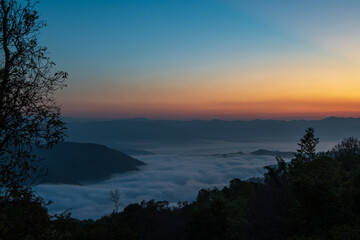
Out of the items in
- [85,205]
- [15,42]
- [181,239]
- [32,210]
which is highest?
[15,42]

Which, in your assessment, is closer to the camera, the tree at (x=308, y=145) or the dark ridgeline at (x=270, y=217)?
the dark ridgeline at (x=270, y=217)

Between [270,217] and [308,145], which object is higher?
[308,145]

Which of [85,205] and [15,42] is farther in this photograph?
[85,205]

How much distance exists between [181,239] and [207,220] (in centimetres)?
1858

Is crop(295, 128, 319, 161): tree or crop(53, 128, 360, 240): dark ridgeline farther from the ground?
crop(295, 128, 319, 161): tree

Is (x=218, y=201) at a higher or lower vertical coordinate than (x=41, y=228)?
lower

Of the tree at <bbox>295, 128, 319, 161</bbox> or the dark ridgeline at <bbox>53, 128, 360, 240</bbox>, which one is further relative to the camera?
the tree at <bbox>295, 128, 319, 161</bbox>

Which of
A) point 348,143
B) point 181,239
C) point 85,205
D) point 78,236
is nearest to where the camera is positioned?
point 78,236

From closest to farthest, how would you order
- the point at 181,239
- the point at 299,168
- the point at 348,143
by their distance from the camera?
the point at 181,239
the point at 299,168
the point at 348,143

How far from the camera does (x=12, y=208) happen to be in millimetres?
9375

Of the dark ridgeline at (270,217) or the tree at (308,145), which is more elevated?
the tree at (308,145)

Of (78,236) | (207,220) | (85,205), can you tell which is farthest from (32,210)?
(85,205)

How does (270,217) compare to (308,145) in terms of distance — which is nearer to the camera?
(270,217)

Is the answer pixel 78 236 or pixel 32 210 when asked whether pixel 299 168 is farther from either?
pixel 32 210
